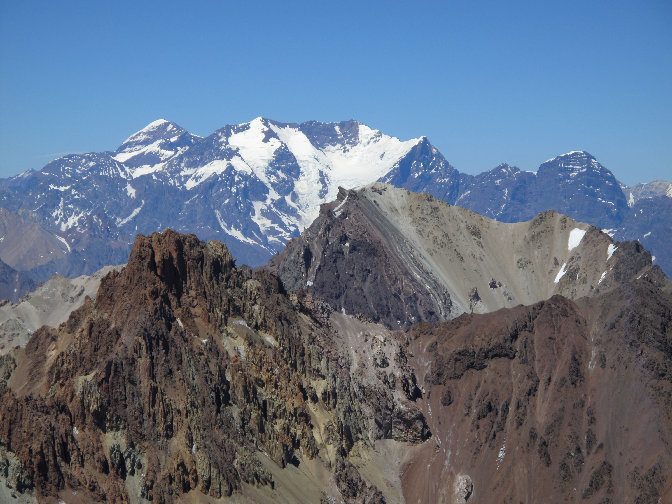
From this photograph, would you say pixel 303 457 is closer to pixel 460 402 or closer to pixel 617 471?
pixel 460 402

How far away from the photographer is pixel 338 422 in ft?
538

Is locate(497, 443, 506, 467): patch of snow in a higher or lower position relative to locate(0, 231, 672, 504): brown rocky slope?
lower

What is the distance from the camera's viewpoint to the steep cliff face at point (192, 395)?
421ft

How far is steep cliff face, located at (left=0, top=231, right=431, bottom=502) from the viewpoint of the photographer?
128250mm

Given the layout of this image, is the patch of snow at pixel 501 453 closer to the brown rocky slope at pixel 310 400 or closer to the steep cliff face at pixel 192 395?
the brown rocky slope at pixel 310 400

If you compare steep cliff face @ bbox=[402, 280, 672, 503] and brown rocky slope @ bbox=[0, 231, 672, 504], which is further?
steep cliff face @ bbox=[402, 280, 672, 503]

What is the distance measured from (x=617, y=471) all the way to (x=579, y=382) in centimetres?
2139

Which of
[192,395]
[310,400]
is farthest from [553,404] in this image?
[192,395]

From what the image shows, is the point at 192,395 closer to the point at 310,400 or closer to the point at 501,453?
the point at 310,400

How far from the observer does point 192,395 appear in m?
146

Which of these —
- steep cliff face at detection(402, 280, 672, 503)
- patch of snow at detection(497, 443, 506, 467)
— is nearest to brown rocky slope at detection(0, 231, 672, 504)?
steep cliff face at detection(402, 280, 672, 503)

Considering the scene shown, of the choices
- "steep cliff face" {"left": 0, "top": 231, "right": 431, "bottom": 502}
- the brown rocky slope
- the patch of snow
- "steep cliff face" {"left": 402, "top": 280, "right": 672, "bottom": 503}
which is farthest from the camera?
the patch of snow

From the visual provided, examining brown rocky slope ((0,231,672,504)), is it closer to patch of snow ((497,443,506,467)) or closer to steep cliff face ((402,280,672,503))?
steep cliff face ((402,280,672,503))

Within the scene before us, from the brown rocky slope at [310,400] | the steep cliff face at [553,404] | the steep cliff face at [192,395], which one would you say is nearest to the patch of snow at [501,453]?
the steep cliff face at [553,404]
